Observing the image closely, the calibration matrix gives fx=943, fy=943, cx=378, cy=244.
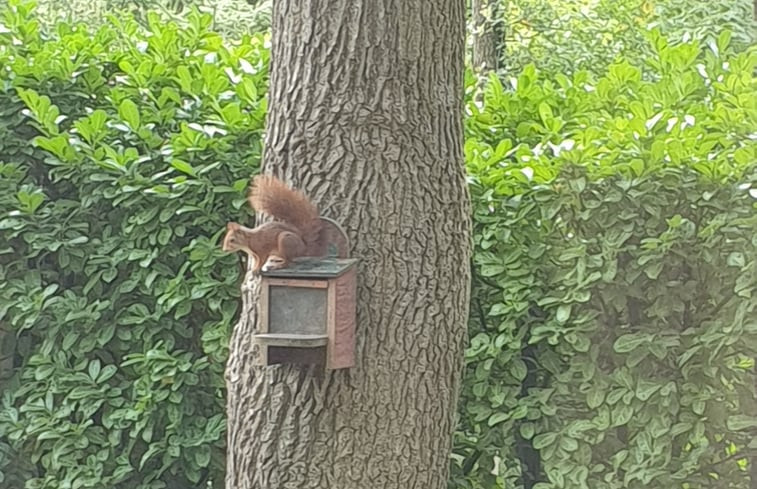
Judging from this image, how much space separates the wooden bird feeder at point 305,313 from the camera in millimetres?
1796

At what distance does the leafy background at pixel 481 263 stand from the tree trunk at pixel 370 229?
1.44 ft

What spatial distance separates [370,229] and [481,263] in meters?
0.52

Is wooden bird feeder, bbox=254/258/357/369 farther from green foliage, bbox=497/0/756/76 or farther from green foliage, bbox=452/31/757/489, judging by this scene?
green foliage, bbox=497/0/756/76

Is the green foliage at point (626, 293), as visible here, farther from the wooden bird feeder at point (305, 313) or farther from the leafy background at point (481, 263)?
the wooden bird feeder at point (305, 313)

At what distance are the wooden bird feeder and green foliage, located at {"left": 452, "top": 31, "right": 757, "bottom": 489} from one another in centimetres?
64

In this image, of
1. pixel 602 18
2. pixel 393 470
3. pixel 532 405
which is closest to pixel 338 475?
pixel 393 470

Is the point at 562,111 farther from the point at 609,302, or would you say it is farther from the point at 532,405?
the point at 532,405

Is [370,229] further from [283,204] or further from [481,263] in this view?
[481,263]

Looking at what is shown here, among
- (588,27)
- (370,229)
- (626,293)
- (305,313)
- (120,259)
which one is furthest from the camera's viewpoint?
(588,27)

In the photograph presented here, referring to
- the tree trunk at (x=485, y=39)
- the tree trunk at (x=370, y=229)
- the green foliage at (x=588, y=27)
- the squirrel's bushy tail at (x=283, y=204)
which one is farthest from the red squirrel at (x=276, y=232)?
the tree trunk at (x=485, y=39)

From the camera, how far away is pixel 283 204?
72.1 inches

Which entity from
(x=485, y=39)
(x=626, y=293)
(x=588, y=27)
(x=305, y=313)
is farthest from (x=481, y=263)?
(x=588, y=27)

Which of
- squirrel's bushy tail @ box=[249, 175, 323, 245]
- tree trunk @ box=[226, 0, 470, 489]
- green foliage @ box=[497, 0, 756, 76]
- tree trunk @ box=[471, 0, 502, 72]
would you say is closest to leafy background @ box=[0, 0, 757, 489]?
tree trunk @ box=[226, 0, 470, 489]

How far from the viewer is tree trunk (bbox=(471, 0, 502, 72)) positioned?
15.7 ft
